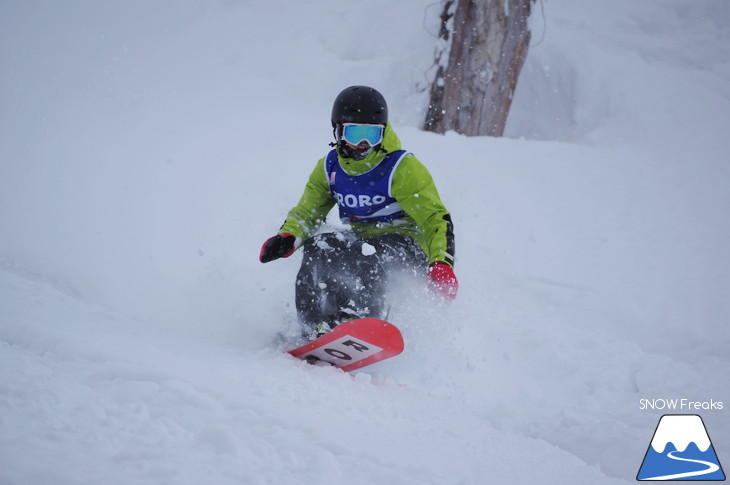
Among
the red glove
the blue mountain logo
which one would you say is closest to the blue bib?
the red glove

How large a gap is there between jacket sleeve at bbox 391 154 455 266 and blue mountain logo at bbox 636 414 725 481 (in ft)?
4.57

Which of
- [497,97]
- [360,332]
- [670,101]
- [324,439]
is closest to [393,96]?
[497,97]

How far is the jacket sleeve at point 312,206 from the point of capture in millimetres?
3398

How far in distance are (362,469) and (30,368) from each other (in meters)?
1.18

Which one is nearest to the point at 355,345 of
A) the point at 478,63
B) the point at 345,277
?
the point at 345,277

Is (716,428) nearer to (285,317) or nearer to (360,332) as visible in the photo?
(360,332)

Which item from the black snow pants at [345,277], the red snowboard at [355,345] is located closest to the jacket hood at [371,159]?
the black snow pants at [345,277]

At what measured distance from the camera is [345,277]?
9.76 feet

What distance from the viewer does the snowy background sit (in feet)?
5.52

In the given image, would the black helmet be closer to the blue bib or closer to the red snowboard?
the blue bib

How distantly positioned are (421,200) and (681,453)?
5.83 ft

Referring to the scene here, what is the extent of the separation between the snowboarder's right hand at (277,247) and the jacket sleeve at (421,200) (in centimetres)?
74

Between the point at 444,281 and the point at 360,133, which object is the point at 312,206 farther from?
the point at 444,281

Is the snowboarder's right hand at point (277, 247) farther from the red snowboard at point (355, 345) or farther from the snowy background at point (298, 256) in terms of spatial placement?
the red snowboard at point (355, 345)
